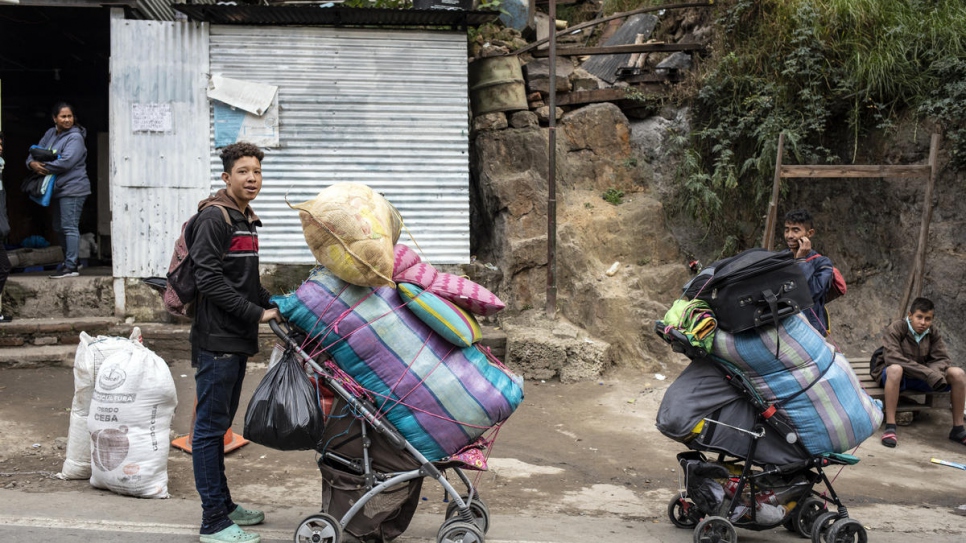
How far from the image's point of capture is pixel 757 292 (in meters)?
3.82

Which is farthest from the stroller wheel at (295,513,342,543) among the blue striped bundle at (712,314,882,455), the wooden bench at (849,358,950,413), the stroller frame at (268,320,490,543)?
the wooden bench at (849,358,950,413)

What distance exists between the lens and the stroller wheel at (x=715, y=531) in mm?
3783

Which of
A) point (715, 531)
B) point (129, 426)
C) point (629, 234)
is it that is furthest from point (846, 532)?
point (629, 234)

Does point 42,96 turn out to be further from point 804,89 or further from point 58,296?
point 804,89

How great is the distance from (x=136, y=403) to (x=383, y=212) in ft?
6.50

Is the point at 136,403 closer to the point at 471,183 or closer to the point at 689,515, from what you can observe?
the point at 689,515

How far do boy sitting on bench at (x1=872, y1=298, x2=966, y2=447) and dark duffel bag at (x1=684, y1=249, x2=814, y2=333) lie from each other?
3.13 m

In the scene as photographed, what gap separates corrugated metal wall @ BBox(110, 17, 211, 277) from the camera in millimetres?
8039

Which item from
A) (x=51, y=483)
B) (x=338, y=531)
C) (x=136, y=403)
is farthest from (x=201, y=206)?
(x=51, y=483)

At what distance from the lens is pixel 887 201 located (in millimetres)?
8227

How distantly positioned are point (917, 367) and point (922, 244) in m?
1.35

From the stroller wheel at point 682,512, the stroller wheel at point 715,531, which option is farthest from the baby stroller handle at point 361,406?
the stroller wheel at point 682,512

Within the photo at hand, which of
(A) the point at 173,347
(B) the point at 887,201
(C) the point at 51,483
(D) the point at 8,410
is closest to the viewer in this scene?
(C) the point at 51,483

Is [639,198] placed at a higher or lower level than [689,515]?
higher
